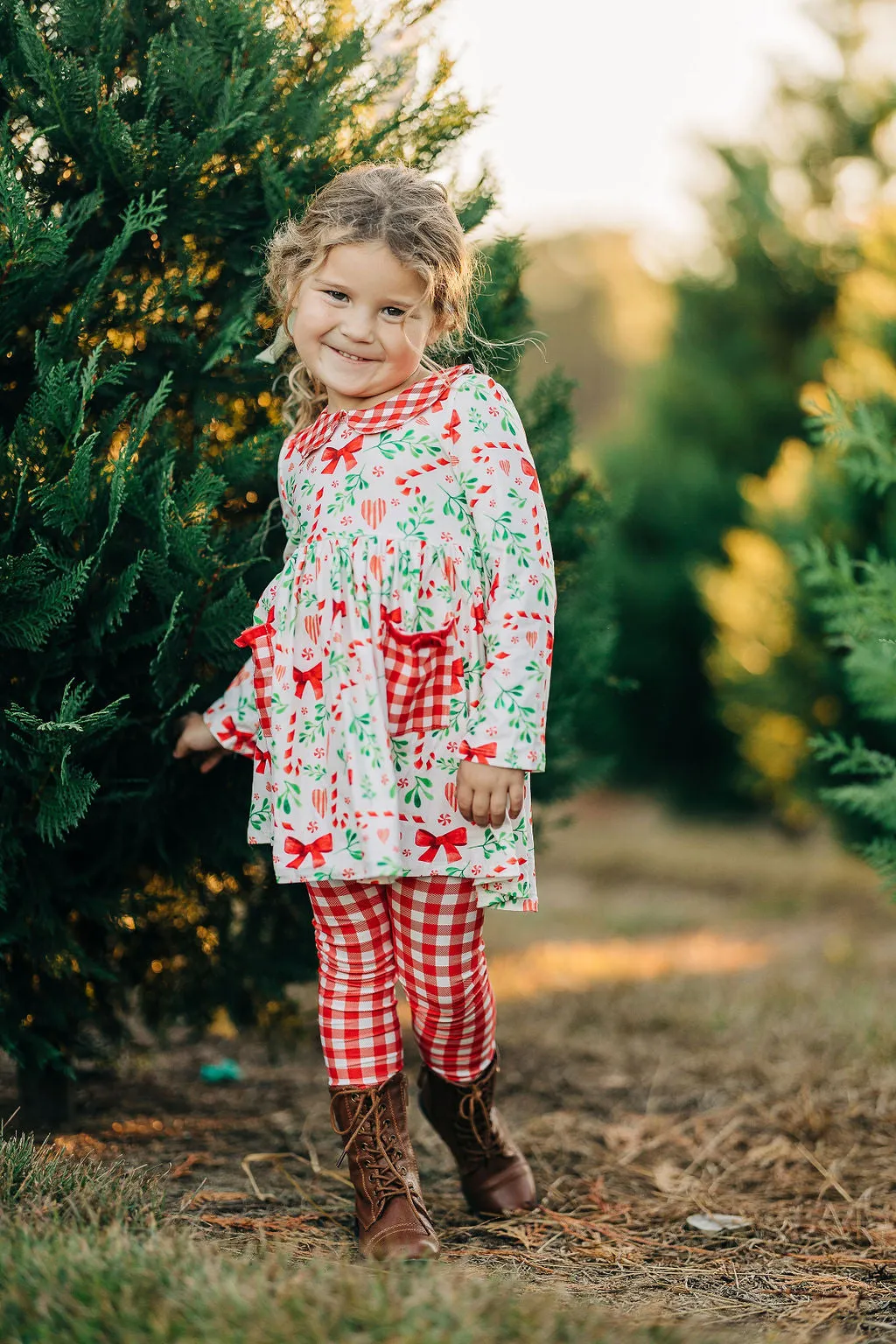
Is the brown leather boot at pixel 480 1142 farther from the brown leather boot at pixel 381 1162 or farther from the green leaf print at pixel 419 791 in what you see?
the green leaf print at pixel 419 791

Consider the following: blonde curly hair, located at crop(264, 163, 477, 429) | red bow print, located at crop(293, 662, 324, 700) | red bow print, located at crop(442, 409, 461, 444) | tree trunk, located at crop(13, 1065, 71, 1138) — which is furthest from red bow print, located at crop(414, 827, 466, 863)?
tree trunk, located at crop(13, 1065, 71, 1138)

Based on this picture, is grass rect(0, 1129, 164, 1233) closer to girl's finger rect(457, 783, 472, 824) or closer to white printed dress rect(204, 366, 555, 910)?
white printed dress rect(204, 366, 555, 910)

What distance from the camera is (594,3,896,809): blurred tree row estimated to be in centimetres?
934

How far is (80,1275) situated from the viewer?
1701 millimetres

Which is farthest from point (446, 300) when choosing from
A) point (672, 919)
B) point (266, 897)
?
point (672, 919)

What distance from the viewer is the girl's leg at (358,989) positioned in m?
2.30

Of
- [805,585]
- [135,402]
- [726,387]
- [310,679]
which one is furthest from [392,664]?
[726,387]

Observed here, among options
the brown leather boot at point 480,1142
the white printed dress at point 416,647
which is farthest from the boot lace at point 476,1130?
the white printed dress at point 416,647

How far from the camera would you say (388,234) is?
229 cm

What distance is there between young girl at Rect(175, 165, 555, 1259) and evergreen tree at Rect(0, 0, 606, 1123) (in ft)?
0.64

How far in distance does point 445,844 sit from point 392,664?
0.33 m

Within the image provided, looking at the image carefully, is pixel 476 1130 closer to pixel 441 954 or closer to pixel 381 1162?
pixel 381 1162

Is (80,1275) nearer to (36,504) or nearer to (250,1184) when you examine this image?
(250,1184)

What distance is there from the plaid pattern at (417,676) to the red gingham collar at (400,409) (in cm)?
37
